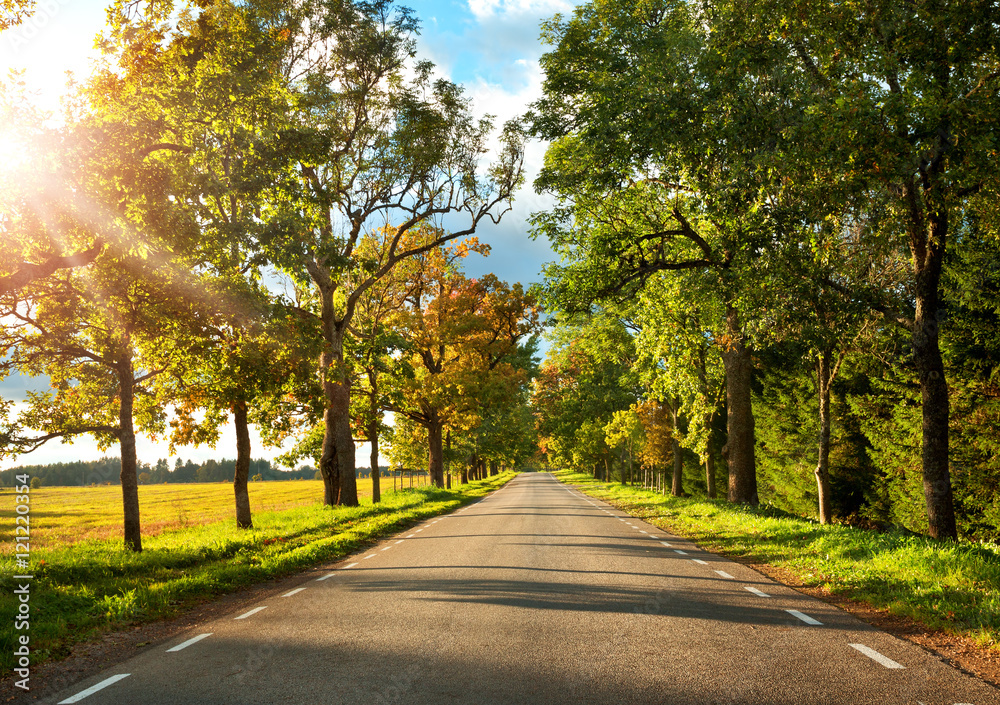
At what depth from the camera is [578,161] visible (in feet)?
48.2

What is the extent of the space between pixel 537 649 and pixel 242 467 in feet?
53.3

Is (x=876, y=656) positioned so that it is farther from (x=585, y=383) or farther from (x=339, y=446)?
(x=585, y=383)

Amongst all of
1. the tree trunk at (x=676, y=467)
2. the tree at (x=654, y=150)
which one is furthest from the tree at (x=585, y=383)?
the tree at (x=654, y=150)

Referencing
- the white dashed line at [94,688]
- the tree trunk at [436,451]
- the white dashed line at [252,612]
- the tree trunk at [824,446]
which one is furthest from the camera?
the tree trunk at [436,451]

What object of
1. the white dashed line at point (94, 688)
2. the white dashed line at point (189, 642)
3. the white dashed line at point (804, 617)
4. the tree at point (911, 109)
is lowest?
the white dashed line at point (804, 617)

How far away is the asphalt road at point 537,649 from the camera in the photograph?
470 centimetres

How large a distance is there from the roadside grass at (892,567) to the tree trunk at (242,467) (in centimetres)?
1283

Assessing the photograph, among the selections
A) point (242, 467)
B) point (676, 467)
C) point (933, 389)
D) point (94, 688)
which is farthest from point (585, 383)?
point (94, 688)

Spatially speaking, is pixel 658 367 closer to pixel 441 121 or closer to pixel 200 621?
pixel 441 121

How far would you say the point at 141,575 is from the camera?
10.8 metres

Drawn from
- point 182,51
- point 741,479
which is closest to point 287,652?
point 182,51

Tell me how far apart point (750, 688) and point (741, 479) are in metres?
17.2

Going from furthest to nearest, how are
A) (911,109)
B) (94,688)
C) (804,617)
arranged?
(911,109), (804,617), (94,688)

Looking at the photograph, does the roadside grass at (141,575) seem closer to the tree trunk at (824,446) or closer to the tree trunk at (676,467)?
the tree trunk at (824,446)
